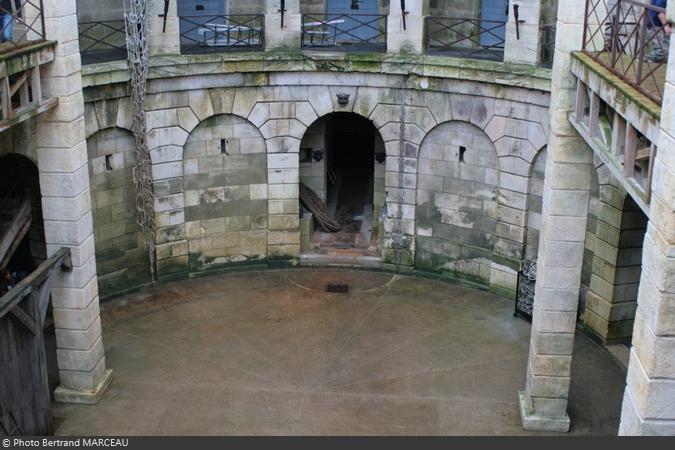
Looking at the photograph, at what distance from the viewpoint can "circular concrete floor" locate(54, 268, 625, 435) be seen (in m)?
18.9

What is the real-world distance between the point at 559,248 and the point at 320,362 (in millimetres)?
6464

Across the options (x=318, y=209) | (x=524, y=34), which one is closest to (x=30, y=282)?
(x=318, y=209)

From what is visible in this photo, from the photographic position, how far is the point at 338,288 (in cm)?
2531

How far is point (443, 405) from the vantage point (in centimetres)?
1944

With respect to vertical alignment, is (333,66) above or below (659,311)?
above

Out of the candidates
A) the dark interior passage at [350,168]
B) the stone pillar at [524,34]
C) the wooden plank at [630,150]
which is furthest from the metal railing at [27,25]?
the dark interior passage at [350,168]

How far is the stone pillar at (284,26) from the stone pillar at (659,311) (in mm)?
14876

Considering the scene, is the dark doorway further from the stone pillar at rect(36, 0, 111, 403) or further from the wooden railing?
the wooden railing

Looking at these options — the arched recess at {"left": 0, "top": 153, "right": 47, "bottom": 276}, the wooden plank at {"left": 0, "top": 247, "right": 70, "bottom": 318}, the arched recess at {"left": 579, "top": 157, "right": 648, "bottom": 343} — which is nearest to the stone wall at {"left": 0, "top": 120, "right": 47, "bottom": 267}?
the arched recess at {"left": 0, "top": 153, "right": 47, "bottom": 276}

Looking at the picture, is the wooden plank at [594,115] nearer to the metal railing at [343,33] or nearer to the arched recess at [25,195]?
the metal railing at [343,33]

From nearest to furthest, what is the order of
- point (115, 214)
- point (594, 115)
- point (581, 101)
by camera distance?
point (594, 115)
point (581, 101)
point (115, 214)

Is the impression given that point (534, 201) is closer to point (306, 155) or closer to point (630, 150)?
point (306, 155)

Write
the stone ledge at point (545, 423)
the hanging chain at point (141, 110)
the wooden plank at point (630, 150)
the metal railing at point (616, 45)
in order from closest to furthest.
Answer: the wooden plank at point (630, 150) < the metal railing at point (616, 45) < the stone ledge at point (545, 423) < the hanging chain at point (141, 110)

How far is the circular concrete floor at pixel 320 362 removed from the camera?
62.0 feet
